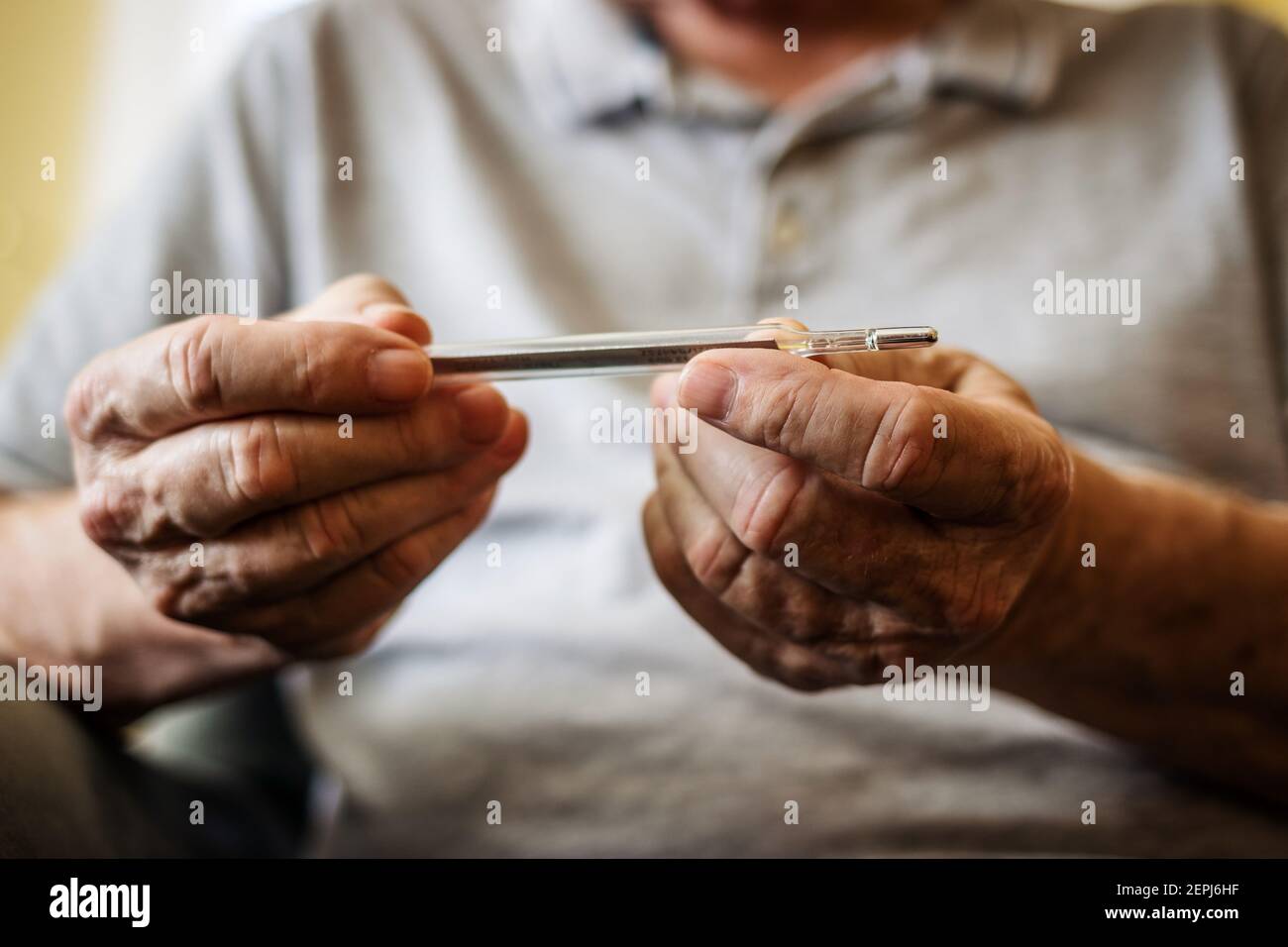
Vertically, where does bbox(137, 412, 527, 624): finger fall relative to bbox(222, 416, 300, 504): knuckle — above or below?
below

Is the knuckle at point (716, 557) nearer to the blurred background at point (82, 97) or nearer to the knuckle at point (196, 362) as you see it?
the knuckle at point (196, 362)

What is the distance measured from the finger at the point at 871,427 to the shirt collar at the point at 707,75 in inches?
17.0

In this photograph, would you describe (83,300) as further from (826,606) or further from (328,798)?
(826,606)

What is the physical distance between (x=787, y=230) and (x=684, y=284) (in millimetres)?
85

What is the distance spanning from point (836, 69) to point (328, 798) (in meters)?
0.74

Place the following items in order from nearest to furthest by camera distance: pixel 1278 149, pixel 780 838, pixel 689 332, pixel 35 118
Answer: pixel 689 332 → pixel 780 838 → pixel 1278 149 → pixel 35 118

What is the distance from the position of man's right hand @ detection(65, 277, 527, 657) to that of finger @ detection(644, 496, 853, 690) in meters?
0.08

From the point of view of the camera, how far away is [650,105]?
0.76m

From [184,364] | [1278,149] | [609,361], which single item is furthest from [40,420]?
[1278,149]

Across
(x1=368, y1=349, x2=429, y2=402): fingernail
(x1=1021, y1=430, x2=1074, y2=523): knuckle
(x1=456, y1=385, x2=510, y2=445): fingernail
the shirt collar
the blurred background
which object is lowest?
(x1=1021, y1=430, x2=1074, y2=523): knuckle

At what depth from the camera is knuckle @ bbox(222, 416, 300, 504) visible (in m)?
0.42

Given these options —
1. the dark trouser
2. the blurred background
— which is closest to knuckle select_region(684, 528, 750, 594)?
the dark trouser

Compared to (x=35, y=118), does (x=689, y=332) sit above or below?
below

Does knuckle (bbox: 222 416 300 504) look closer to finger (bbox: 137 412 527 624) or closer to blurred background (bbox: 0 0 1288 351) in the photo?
finger (bbox: 137 412 527 624)
